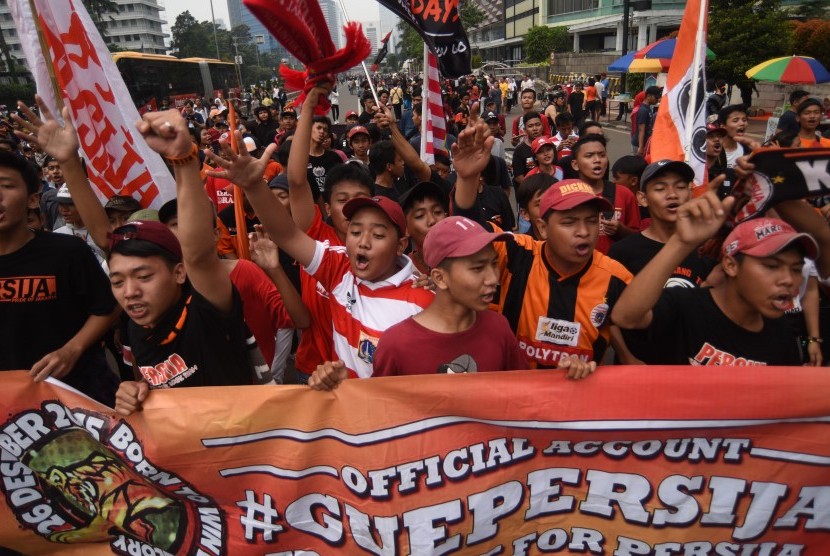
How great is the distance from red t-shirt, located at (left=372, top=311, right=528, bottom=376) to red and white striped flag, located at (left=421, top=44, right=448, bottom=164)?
9.26 feet

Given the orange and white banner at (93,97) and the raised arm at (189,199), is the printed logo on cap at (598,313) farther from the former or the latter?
the orange and white banner at (93,97)

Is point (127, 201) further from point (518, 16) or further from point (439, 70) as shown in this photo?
point (518, 16)

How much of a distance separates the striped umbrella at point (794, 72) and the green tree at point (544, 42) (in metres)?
42.5

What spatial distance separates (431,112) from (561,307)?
2923 millimetres

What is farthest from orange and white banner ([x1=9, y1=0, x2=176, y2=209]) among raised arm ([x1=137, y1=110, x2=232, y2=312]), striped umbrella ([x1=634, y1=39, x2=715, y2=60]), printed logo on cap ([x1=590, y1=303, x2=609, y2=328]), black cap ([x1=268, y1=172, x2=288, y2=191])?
striped umbrella ([x1=634, y1=39, x2=715, y2=60])

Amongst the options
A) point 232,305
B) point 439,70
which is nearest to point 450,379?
point 232,305

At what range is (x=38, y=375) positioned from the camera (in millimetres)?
2262

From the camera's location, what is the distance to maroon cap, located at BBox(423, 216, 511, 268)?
2.12 metres

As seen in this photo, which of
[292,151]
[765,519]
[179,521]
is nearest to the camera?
[765,519]

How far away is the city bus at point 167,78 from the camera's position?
2238 centimetres

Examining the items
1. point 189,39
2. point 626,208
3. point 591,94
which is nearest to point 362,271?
point 626,208

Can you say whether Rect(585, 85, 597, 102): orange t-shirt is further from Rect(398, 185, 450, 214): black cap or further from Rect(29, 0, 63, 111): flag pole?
Rect(29, 0, 63, 111): flag pole

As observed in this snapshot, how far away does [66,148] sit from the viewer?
2662 mm

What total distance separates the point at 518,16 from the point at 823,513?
3012 inches
